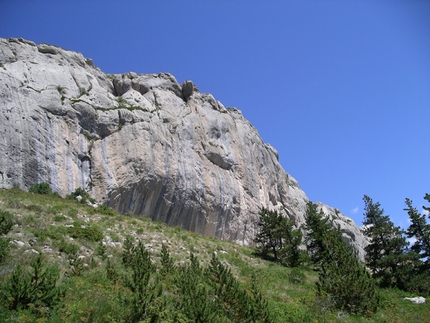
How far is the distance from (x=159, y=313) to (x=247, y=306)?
381 centimetres

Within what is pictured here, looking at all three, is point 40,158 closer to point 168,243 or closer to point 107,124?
point 107,124

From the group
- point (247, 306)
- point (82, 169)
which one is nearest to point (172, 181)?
point (82, 169)

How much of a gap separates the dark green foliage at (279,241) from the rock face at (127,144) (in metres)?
8.72

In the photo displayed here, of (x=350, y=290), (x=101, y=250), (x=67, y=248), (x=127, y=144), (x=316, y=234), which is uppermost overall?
(x=127, y=144)

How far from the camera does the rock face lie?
31234 mm

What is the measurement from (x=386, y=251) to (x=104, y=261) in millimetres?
23097

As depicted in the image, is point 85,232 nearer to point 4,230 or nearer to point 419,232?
point 4,230

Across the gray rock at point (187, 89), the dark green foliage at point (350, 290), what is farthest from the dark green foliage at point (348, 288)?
the gray rock at point (187, 89)

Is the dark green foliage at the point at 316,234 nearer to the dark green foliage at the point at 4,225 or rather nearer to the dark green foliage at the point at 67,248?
the dark green foliage at the point at 67,248

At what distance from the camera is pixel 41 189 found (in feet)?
94.0

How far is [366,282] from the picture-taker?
18500mm

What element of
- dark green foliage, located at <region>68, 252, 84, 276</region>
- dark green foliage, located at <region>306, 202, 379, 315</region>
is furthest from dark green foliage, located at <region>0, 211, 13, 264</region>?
dark green foliage, located at <region>306, 202, 379, 315</region>

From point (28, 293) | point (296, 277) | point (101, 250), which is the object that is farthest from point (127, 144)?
point (28, 293)

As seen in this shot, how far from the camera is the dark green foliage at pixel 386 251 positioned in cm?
2561
